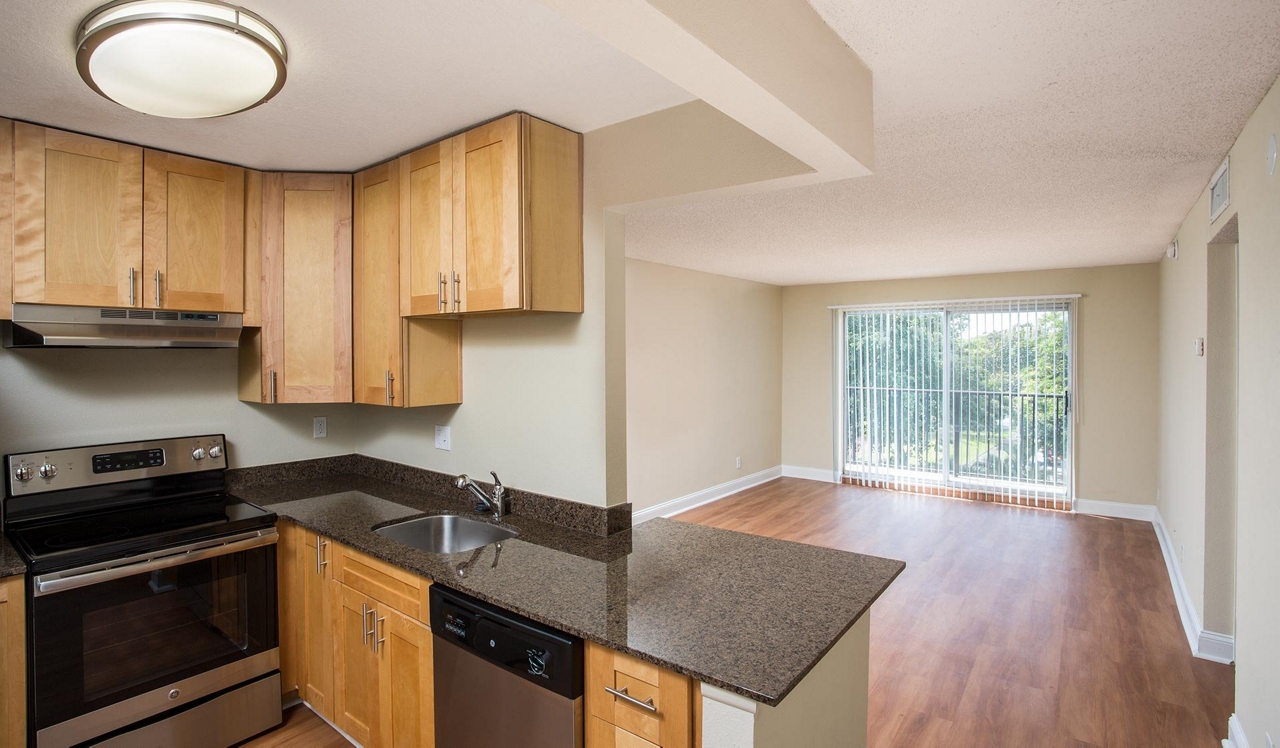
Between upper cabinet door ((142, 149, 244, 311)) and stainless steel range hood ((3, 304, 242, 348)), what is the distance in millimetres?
51

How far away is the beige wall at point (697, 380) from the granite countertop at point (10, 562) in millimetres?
3684

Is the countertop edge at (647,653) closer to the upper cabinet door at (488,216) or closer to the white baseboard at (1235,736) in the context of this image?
the upper cabinet door at (488,216)

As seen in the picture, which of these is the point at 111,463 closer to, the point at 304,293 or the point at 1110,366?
the point at 304,293

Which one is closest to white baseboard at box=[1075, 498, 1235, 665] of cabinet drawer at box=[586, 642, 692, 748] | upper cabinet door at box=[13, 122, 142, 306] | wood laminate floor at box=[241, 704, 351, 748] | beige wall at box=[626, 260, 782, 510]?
beige wall at box=[626, 260, 782, 510]

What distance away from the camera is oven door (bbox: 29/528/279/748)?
6.31 ft

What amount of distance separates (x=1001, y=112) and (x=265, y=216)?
2945 mm

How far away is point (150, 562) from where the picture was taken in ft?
6.88

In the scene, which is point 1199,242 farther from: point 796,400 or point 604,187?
point 796,400

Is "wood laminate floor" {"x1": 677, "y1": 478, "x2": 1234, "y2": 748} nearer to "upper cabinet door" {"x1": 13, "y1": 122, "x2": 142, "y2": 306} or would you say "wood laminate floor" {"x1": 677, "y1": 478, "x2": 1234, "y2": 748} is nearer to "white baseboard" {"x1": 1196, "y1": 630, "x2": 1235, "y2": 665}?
"white baseboard" {"x1": 1196, "y1": 630, "x2": 1235, "y2": 665}

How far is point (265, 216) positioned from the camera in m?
2.70

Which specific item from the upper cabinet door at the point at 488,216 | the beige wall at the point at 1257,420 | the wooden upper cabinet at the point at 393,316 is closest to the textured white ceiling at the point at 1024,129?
the beige wall at the point at 1257,420

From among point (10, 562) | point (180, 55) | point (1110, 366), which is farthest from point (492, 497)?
point (1110, 366)

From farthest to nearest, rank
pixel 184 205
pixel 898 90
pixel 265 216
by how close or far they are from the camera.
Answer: pixel 265 216 → pixel 184 205 → pixel 898 90

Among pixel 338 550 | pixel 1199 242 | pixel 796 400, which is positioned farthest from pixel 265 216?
pixel 796 400
